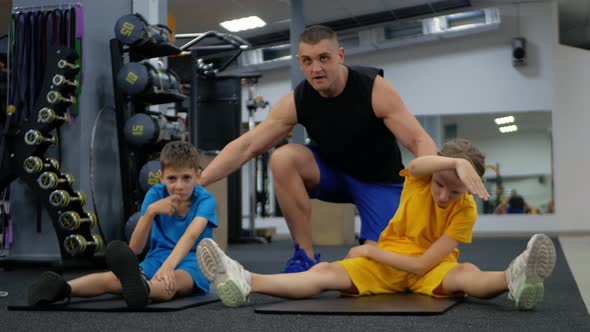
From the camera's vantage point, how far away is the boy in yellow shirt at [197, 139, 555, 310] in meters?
1.89

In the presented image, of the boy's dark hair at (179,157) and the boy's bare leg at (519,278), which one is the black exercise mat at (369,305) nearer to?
the boy's bare leg at (519,278)

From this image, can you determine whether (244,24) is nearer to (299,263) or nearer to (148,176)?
(148,176)

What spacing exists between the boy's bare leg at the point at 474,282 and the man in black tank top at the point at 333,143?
445 mm

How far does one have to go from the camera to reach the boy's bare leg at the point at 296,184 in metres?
→ 2.71

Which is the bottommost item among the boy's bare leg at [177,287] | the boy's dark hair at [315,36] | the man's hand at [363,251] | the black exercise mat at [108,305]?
the black exercise mat at [108,305]

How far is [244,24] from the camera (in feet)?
29.4

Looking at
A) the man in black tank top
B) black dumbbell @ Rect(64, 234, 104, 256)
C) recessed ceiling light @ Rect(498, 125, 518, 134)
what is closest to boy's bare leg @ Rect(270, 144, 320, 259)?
the man in black tank top

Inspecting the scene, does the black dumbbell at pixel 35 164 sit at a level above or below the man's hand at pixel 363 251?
above

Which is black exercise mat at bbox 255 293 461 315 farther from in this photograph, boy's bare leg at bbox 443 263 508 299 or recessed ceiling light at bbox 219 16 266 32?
recessed ceiling light at bbox 219 16 266 32

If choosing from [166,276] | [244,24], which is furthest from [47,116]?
[244,24]

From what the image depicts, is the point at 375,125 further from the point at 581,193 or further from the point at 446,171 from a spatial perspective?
the point at 581,193

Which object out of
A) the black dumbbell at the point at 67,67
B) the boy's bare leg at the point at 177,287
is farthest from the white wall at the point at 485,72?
the boy's bare leg at the point at 177,287

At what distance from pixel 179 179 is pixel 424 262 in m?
0.77

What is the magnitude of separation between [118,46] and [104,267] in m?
1.16
